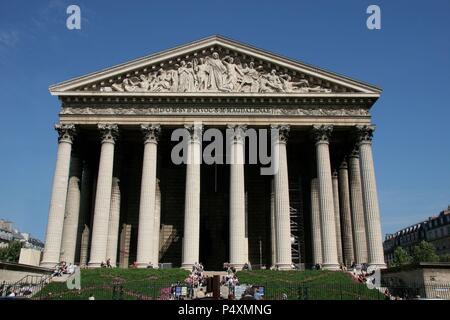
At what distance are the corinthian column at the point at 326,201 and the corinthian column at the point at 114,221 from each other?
16.8m

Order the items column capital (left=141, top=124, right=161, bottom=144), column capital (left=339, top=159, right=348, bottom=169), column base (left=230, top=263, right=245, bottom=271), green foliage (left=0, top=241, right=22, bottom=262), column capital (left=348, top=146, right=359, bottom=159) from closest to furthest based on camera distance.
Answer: column base (left=230, top=263, right=245, bottom=271) → column capital (left=141, top=124, right=161, bottom=144) → column capital (left=348, top=146, right=359, bottom=159) → column capital (left=339, top=159, right=348, bottom=169) → green foliage (left=0, top=241, right=22, bottom=262)

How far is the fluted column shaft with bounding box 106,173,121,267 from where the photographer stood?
34938mm

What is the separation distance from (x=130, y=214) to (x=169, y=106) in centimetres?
1156

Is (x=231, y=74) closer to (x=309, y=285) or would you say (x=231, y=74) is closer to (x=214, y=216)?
(x=214, y=216)

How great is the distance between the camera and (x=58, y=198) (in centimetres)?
3316

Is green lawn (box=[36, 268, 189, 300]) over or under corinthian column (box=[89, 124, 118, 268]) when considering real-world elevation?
under

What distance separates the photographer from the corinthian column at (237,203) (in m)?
31.8

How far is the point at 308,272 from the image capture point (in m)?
29.1

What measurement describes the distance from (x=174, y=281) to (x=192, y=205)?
7.37 metres

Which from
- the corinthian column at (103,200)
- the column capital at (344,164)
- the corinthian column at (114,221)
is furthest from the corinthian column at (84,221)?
the column capital at (344,164)

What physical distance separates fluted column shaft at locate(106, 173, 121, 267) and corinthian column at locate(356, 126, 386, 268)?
792 inches

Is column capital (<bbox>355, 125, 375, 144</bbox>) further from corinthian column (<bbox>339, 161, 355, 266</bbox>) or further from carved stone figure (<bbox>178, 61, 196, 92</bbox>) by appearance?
carved stone figure (<bbox>178, 61, 196, 92</bbox>)

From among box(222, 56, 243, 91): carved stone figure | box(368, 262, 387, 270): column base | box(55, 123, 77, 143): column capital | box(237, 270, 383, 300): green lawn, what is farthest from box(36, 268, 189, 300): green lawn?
box(222, 56, 243, 91): carved stone figure
